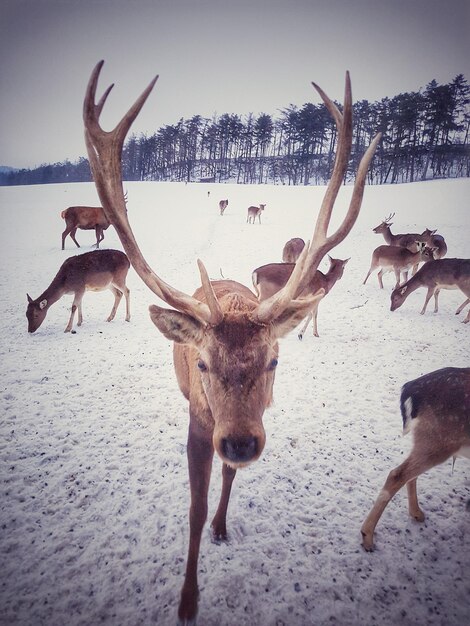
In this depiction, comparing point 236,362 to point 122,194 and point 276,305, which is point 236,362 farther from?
point 122,194

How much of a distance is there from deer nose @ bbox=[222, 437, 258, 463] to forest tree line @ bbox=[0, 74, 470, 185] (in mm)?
43883

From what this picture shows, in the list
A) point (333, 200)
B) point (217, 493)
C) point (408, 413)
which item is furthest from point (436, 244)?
point (217, 493)

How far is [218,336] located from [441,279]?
9.64 meters

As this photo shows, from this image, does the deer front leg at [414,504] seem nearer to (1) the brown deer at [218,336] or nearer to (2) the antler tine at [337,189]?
(1) the brown deer at [218,336]

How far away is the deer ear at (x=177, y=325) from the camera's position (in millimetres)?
2318

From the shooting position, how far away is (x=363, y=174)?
2.76 metres

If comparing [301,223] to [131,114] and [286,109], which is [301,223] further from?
[286,109]

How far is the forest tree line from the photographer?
46.7 meters

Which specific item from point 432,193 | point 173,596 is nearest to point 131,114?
point 173,596

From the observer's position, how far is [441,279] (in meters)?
9.16

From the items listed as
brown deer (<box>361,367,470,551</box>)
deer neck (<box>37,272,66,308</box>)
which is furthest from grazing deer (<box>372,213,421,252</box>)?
deer neck (<box>37,272,66,308</box>)

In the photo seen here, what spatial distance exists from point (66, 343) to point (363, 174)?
7.02 meters

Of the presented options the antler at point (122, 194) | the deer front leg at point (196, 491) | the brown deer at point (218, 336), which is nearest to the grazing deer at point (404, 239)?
the antler at point (122, 194)

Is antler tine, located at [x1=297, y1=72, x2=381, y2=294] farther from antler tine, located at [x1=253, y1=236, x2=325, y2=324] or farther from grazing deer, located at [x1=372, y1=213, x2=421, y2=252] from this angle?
grazing deer, located at [x1=372, y1=213, x2=421, y2=252]
